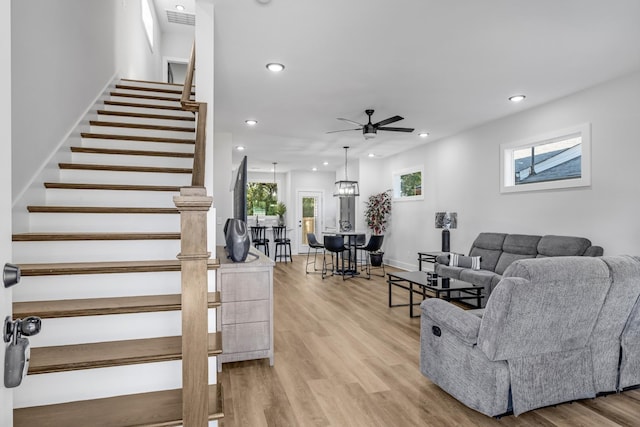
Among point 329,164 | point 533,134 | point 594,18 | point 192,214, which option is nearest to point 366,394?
point 192,214

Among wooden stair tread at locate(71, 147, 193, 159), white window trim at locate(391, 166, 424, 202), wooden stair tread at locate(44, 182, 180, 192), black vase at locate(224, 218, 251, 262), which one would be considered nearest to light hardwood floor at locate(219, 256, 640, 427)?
black vase at locate(224, 218, 251, 262)

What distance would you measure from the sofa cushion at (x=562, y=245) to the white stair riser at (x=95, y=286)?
13.9 feet

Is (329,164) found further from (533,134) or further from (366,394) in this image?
(366,394)

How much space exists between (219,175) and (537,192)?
5.09 m

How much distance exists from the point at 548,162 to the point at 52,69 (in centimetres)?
560

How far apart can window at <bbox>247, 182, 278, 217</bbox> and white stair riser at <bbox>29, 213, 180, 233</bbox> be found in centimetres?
896

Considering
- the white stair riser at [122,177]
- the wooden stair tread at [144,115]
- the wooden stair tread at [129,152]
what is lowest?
the white stair riser at [122,177]

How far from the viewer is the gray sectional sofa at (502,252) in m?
4.14

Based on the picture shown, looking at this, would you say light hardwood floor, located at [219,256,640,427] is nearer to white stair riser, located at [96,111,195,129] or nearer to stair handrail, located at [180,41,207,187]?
stair handrail, located at [180,41,207,187]

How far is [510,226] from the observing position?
5.30 m

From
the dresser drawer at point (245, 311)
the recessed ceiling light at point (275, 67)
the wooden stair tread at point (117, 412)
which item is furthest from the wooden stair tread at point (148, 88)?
the wooden stair tread at point (117, 412)

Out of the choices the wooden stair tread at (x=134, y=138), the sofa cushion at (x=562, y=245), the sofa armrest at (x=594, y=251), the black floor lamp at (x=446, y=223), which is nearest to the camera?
the wooden stair tread at (x=134, y=138)

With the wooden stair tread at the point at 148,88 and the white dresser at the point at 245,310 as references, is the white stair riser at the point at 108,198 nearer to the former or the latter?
the white dresser at the point at 245,310

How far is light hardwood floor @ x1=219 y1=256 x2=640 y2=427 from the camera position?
7.17 feet
